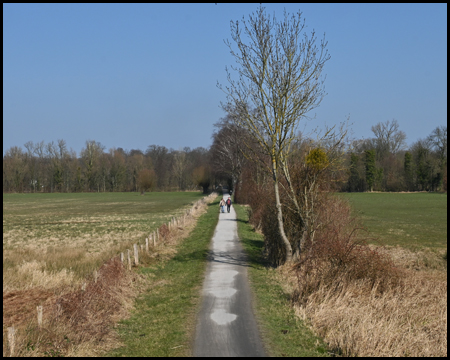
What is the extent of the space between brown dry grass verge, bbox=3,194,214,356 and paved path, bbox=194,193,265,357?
1.93 metres

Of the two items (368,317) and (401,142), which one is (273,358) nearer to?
(368,317)

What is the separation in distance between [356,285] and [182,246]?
44.1ft

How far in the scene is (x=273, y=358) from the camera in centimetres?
843

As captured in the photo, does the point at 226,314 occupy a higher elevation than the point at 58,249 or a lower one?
higher

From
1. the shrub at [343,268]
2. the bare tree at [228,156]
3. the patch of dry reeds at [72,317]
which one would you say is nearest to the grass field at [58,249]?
the patch of dry reeds at [72,317]

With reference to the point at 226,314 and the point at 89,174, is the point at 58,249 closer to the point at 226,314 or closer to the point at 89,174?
the point at 226,314

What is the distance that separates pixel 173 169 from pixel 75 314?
403 feet

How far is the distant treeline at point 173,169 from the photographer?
93.5 metres

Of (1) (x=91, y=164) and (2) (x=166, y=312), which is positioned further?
(1) (x=91, y=164)

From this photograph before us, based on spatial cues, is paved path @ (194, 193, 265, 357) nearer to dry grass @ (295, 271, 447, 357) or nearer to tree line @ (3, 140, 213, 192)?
dry grass @ (295, 271, 447, 357)

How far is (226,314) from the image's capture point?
36.8 feet

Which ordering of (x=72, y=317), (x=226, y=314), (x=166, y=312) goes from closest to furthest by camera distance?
(x=72, y=317)
(x=226, y=314)
(x=166, y=312)

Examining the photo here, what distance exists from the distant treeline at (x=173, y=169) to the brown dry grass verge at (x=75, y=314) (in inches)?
2318

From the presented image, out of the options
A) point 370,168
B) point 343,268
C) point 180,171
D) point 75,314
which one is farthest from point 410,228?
point 180,171
